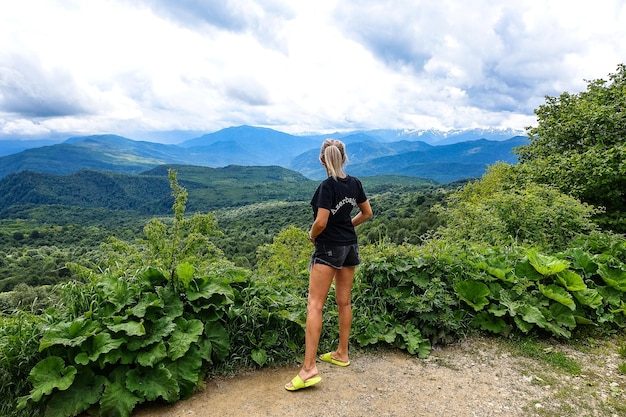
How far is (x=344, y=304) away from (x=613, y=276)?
410cm

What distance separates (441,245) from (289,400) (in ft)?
10.3

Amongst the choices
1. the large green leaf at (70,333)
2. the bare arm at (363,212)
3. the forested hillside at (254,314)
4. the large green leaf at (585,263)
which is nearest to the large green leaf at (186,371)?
the forested hillside at (254,314)

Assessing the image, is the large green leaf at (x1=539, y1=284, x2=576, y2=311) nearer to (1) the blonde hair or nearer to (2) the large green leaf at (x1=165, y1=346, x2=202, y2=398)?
(1) the blonde hair

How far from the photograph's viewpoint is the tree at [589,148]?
11.0m

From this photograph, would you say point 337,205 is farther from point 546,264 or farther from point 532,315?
point 546,264

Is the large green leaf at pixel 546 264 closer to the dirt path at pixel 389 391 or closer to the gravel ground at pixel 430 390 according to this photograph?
the gravel ground at pixel 430 390

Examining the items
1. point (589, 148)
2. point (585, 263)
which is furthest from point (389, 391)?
point (589, 148)

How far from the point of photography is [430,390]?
3.71 meters

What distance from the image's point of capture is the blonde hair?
3.62 metres

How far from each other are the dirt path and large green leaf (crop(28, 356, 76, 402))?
69cm

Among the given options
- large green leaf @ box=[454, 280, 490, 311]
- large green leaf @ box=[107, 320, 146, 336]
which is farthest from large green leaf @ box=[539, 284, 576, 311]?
large green leaf @ box=[107, 320, 146, 336]

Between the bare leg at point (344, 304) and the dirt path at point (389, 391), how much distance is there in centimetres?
18

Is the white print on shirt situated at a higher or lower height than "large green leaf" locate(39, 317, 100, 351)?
higher

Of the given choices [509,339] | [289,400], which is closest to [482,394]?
[509,339]
